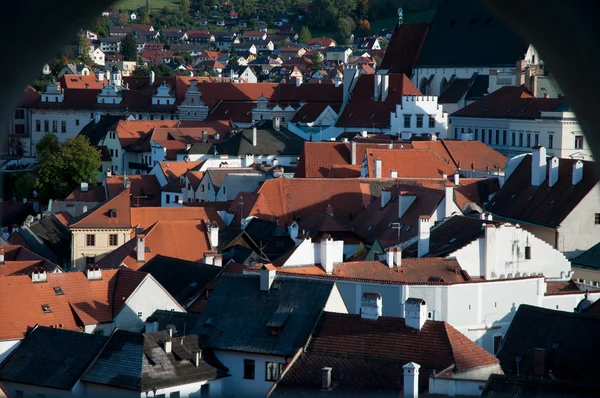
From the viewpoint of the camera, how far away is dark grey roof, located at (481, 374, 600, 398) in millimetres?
12086

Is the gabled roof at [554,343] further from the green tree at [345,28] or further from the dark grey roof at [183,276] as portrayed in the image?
the green tree at [345,28]

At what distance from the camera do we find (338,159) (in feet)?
155

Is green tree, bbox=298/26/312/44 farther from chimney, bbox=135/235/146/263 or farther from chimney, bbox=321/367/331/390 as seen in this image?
chimney, bbox=321/367/331/390

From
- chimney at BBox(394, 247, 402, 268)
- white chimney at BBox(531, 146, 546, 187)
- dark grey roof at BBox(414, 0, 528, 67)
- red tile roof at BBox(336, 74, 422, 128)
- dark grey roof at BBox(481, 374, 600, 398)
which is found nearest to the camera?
dark grey roof at BBox(481, 374, 600, 398)

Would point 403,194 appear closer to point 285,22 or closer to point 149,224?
point 149,224

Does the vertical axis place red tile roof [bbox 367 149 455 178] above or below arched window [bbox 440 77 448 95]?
below

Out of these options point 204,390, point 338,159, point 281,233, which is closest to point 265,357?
point 204,390

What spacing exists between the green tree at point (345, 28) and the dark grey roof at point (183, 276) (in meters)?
121

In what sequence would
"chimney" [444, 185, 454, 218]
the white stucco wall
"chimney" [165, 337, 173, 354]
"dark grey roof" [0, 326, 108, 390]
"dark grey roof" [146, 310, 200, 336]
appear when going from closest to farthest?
"dark grey roof" [0, 326, 108, 390]
"chimney" [165, 337, 173, 354]
"dark grey roof" [146, 310, 200, 336]
the white stucco wall
"chimney" [444, 185, 454, 218]

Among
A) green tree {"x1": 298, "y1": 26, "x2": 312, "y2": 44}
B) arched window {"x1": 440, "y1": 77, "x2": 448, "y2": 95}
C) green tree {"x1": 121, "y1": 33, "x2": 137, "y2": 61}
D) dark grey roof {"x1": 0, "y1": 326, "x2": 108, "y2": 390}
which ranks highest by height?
green tree {"x1": 298, "y1": 26, "x2": 312, "y2": 44}

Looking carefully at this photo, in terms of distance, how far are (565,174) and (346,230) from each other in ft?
21.6

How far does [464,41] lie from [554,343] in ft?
183

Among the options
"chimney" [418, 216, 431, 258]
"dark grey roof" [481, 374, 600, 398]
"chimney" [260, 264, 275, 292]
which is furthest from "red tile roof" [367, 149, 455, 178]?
"dark grey roof" [481, 374, 600, 398]

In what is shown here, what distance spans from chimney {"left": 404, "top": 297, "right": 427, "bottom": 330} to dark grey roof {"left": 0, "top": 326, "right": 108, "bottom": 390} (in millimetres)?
4872
